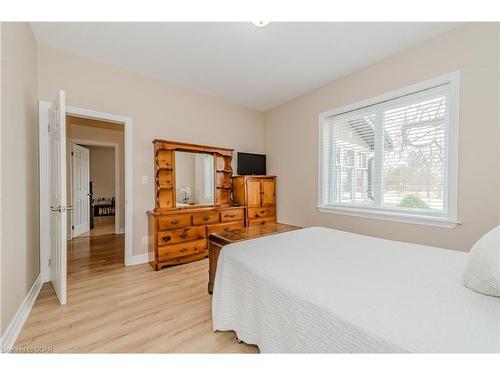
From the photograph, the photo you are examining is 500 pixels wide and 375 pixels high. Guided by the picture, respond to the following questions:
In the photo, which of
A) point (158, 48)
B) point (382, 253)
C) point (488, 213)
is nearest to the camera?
point (382, 253)

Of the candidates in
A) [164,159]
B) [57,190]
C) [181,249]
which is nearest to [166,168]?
[164,159]

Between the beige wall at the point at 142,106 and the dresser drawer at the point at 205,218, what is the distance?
0.66 meters

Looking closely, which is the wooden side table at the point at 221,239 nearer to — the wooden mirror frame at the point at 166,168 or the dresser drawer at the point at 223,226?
the dresser drawer at the point at 223,226

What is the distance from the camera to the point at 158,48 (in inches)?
97.7

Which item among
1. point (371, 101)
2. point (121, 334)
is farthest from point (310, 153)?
point (121, 334)

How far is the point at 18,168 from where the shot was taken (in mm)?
1818

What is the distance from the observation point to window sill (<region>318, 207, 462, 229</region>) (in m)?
2.23

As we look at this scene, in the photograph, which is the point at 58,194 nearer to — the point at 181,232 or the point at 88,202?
the point at 181,232

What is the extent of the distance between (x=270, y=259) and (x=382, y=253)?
31.6 inches

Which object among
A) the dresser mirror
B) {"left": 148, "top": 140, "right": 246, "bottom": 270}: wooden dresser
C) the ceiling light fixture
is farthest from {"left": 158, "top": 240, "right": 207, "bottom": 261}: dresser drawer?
the ceiling light fixture

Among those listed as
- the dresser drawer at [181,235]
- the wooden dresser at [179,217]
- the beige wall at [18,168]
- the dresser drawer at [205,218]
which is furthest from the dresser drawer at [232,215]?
the beige wall at [18,168]

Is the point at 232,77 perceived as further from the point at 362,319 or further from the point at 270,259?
the point at 362,319

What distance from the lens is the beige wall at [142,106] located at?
2576 mm

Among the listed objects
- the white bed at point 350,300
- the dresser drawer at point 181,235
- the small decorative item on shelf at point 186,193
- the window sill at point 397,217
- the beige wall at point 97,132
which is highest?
the beige wall at point 97,132
